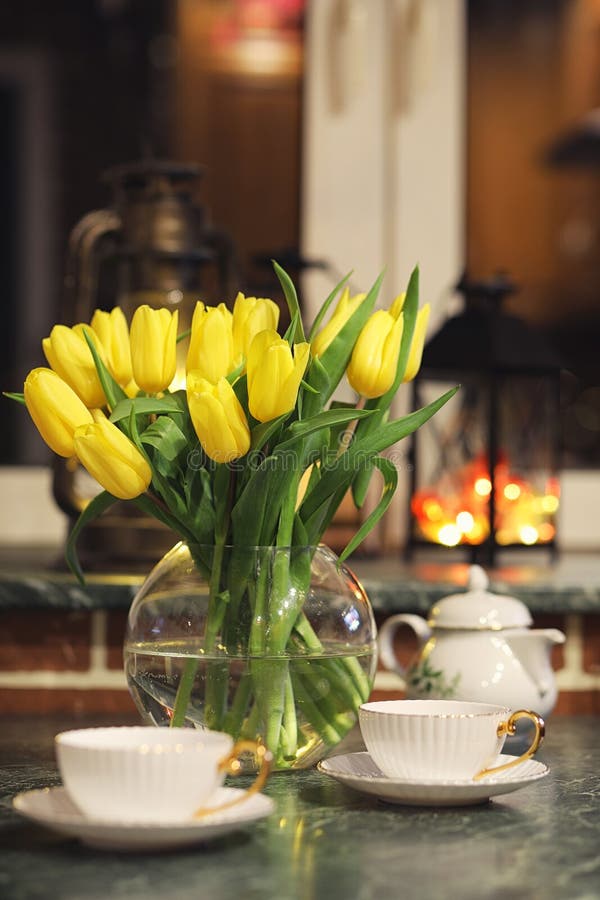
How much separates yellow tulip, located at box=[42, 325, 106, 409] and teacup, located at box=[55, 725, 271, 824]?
0.28 m

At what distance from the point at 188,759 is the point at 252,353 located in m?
0.28

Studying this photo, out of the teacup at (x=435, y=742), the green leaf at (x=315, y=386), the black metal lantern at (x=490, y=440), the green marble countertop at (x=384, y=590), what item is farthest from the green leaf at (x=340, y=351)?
the black metal lantern at (x=490, y=440)

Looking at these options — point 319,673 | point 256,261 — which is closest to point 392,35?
point 256,261

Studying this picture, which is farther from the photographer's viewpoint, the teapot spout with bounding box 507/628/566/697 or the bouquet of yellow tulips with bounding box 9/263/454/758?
the teapot spout with bounding box 507/628/566/697

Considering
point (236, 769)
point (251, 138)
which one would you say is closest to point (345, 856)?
point (236, 769)

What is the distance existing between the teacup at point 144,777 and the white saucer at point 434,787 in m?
0.14

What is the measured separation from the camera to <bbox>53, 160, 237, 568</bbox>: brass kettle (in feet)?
4.88

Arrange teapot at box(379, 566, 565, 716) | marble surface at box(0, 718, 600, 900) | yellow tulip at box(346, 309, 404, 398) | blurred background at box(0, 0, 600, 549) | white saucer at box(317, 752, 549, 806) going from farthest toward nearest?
1. blurred background at box(0, 0, 600, 549)
2. teapot at box(379, 566, 565, 716)
3. yellow tulip at box(346, 309, 404, 398)
4. white saucer at box(317, 752, 549, 806)
5. marble surface at box(0, 718, 600, 900)

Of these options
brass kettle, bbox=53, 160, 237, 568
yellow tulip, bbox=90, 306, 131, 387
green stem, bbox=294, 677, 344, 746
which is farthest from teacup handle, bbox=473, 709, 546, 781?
brass kettle, bbox=53, 160, 237, 568

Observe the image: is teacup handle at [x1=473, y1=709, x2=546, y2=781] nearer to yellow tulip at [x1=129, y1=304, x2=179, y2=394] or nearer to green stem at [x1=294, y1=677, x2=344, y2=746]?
green stem at [x1=294, y1=677, x2=344, y2=746]

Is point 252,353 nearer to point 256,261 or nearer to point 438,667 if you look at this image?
point 438,667

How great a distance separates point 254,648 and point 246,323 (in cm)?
21

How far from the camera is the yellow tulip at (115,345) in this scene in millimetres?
907

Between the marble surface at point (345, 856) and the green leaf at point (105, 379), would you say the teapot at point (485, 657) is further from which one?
the green leaf at point (105, 379)
